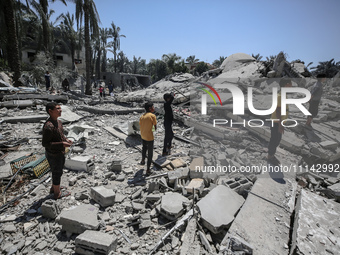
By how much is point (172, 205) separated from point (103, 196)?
3.73 feet

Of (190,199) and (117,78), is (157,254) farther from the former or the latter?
(117,78)

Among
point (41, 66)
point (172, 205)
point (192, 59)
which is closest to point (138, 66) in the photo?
point (192, 59)

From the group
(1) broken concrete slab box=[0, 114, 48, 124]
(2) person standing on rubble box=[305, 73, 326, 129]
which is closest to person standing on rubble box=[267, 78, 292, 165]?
(2) person standing on rubble box=[305, 73, 326, 129]

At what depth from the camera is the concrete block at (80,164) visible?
4.05 metres

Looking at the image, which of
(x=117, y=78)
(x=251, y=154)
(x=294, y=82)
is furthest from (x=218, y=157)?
(x=117, y=78)

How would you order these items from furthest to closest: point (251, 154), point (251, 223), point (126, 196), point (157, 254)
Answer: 1. point (251, 154)
2. point (126, 196)
3. point (251, 223)
4. point (157, 254)

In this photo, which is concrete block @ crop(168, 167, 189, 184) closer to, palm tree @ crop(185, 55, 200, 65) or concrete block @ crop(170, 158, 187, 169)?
concrete block @ crop(170, 158, 187, 169)

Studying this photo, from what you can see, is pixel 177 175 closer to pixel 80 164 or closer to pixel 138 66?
pixel 80 164

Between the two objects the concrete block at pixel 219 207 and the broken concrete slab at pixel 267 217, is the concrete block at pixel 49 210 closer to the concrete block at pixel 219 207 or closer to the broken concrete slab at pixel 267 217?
the concrete block at pixel 219 207

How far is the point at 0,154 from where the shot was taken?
4660 millimetres

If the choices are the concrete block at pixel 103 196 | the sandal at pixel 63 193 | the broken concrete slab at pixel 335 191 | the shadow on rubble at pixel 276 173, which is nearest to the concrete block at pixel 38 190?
the sandal at pixel 63 193

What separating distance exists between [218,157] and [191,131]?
7.51ft

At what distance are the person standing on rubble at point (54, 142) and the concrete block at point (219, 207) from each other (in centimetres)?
235

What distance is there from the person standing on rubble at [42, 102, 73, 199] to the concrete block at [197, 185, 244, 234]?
7.71 ft
